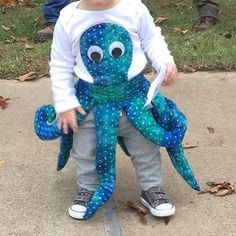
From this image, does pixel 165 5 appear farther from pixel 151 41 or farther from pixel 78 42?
pixel 78 42

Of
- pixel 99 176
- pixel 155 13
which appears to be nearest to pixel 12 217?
pixel 99 176

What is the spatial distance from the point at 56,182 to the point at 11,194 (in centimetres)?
25

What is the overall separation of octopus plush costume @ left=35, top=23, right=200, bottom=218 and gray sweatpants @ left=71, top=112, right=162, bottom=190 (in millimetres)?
58

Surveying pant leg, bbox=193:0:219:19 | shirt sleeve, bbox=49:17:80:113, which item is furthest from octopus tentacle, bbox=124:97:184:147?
pant leg, bbox=193:0:219:19

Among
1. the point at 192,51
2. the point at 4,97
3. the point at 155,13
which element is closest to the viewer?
the point at 4,97

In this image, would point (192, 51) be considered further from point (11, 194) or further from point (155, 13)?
point (11, 194)

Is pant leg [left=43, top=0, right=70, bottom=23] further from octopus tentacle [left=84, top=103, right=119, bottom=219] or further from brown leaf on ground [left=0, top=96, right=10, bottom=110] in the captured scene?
octopus tentacle [left=84, top=103, right=119, bottom=219]

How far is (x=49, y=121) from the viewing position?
9.77 feet

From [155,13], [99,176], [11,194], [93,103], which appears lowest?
[155,13]

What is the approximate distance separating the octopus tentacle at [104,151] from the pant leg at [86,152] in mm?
55

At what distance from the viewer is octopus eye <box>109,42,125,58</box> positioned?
2729 mm

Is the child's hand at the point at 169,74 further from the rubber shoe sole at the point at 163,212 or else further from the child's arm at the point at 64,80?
the rubber shoe sole at the point at 163,212

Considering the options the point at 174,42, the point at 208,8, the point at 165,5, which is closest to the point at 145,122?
the point at 174,42

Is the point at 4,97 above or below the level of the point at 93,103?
below
